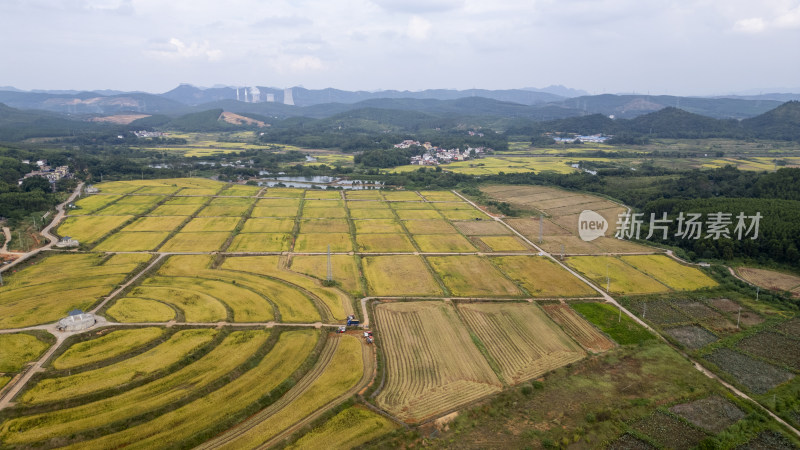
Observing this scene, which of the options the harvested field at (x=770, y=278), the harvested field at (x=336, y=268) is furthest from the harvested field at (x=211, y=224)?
the harvested field at (x=770, y=278)

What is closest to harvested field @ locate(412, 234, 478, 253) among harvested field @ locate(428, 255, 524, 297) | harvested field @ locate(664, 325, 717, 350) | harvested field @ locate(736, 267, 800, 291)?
harvested field @ locate(428, 255, 524, 297)

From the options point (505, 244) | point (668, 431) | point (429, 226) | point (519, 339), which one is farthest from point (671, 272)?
point (429, 226)

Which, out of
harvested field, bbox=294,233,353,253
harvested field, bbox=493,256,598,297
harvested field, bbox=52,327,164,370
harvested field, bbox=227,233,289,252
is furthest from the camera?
harvested field, bbox=294,233,353,253

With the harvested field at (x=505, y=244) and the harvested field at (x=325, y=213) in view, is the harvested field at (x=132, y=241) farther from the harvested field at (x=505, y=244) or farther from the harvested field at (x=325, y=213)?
the harvested field at (x=505, y=244)

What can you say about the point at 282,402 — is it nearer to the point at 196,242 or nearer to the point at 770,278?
the point at 196,242

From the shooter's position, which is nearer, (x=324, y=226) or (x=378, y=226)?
(x=324, y=226)

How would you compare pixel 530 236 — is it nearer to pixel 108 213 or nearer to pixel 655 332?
pixel 655 332

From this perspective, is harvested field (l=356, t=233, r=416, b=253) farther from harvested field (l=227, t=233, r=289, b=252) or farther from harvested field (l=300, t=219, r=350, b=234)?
harvested field (l=227, t=233, r=289, b=252)
